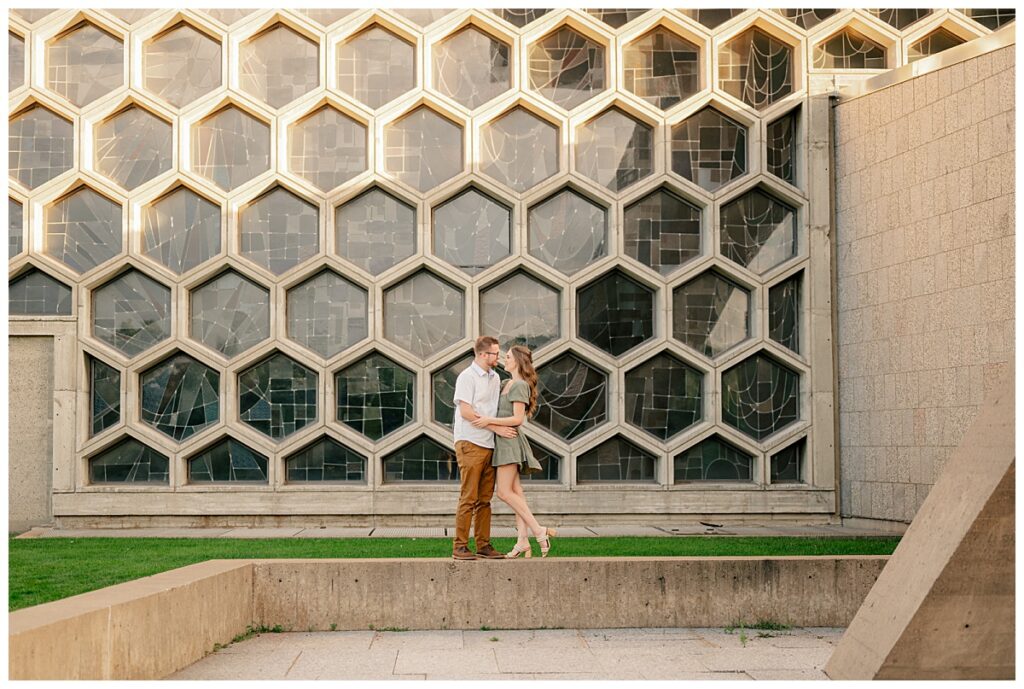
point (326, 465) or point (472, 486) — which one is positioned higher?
point (472, 486)

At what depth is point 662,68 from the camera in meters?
13.1

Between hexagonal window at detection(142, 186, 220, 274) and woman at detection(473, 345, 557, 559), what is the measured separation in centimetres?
626

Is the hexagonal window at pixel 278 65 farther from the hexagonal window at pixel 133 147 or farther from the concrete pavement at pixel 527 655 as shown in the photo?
the concrete pavement at pixel 527 655

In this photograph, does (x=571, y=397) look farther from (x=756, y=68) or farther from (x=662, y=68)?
(x=756, y=68)

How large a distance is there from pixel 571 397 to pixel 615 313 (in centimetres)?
103

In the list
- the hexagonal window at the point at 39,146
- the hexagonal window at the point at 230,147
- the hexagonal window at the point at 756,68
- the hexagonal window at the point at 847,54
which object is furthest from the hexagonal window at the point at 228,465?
the hexagonal window at the point at 847,54

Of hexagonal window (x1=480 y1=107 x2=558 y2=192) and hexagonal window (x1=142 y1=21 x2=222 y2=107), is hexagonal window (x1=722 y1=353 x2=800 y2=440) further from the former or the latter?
hexagonal window (x1=142 y1=21 x2=222 y2=107)

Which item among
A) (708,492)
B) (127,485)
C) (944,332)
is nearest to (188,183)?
(127,485)

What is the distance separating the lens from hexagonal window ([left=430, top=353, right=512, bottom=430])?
1271cm

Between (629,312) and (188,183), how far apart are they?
491cm

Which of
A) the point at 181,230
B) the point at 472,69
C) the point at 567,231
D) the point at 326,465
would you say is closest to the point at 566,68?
the point at 472,69

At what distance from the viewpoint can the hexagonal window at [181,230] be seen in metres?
12.7

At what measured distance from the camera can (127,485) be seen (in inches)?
491

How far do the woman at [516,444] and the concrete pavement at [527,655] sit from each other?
2.42ft
